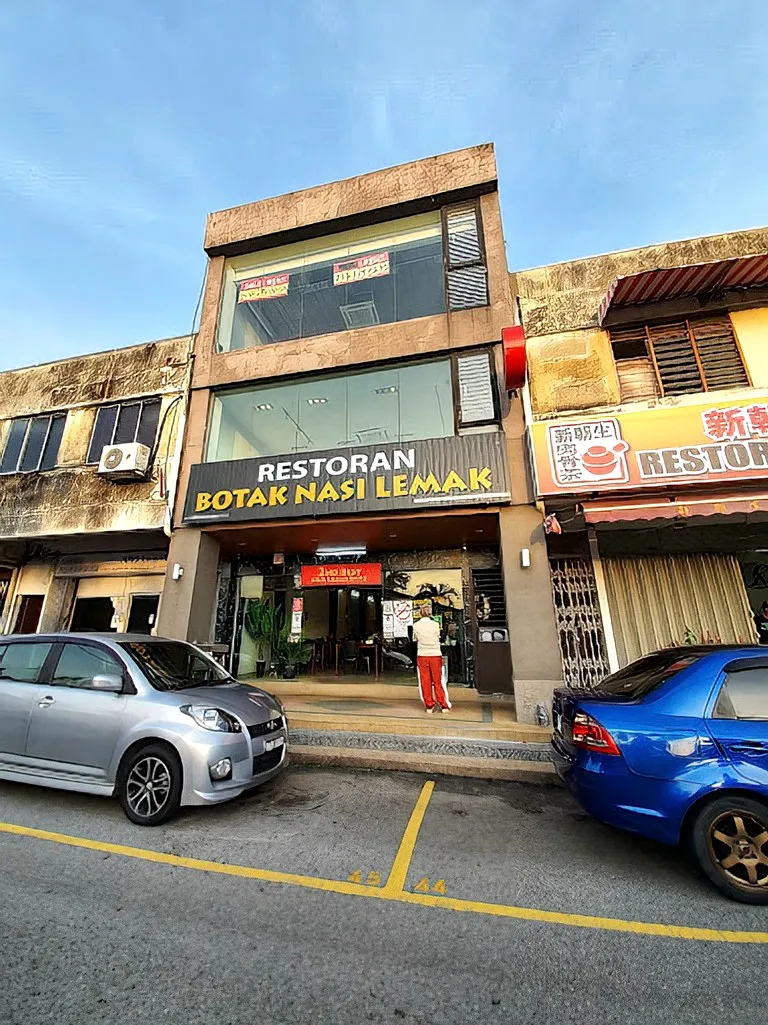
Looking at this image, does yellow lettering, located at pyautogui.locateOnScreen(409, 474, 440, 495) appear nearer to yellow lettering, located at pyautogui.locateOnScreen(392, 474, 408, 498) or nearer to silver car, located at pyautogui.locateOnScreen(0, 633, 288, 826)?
yellow lettering, located at pyautogui.locateOnScreen(392, 474, 408, 498)

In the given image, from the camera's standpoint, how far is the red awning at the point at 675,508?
21.1 ft

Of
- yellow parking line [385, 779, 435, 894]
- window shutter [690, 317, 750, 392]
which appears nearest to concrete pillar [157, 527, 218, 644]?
yellow parking line [385, 779, 435, 894]

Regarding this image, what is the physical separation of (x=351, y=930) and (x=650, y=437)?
7.38m

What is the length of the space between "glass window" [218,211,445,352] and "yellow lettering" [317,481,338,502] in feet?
13.3

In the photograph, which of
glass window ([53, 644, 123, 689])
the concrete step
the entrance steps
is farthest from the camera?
the entrance steps

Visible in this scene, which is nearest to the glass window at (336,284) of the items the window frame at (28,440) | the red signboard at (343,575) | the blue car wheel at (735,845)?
the window frame at (28,440)

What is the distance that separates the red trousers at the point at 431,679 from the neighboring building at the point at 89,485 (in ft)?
19.8

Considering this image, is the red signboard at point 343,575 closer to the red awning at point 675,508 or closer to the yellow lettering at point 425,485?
the yellow lettering at point 425,485

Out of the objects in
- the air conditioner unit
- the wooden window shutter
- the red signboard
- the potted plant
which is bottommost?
the potted plant

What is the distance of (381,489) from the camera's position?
850 centimetres

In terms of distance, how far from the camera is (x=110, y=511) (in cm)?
1005

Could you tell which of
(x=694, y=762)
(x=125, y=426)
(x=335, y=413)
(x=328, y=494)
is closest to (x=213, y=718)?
(x=694, y=762)

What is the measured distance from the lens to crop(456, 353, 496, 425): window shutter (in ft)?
28.8

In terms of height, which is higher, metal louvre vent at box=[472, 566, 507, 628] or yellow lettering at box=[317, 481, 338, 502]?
yellow lettering at box=[317, 481, 338, 502]
